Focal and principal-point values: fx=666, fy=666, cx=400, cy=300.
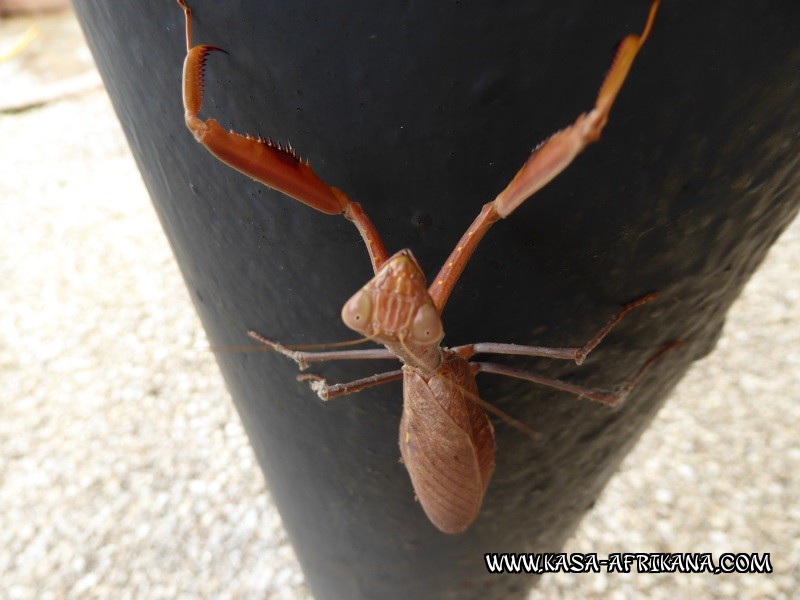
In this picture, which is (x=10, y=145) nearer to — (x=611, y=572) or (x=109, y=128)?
(x=109, y=128)

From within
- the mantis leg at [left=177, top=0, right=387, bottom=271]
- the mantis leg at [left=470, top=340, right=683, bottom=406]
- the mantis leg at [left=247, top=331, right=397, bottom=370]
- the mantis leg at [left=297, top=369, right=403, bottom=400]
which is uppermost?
the mantis leg at [left=177, top=0, right=387, bottom=271]

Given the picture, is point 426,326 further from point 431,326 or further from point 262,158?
point 262,158

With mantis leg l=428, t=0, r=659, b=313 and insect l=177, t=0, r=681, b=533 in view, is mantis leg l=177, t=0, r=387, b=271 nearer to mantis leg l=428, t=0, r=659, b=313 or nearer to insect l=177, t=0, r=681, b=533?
insect l=177, t=0, r=681, b=533

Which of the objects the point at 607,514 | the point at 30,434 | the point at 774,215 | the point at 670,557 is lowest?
the point at 670,557

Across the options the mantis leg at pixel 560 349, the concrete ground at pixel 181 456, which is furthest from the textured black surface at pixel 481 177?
the concrete ground at pixel 181 456

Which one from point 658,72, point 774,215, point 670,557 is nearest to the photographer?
point 658,72

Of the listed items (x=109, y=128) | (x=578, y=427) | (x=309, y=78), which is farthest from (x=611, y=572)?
(x=109, y=128)

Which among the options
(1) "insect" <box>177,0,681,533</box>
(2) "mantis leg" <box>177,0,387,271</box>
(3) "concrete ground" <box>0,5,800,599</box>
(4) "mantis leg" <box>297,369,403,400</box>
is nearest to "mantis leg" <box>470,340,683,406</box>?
(1) "insect" <box>177,0,681,533</box>
